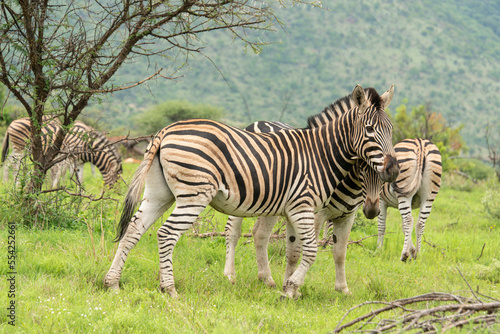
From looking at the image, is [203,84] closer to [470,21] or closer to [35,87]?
[470,21]

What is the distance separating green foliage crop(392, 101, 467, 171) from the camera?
19.9 meters

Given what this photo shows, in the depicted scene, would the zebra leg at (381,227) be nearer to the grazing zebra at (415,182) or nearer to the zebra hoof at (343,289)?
the grazing zebra at (415,182)

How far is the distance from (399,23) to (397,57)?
998cm

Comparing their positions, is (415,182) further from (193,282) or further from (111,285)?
(111,285)

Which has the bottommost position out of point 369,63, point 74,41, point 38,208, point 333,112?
point 38,208

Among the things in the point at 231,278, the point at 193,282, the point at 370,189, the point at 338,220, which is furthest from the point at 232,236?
the point at 370,189

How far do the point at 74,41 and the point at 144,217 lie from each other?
3.16 meters

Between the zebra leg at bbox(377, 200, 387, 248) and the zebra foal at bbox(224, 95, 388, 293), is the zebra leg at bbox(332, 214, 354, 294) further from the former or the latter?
the zebra leg at bbox(377, 200, 387, 248)

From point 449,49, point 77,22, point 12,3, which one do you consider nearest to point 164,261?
point 77,22

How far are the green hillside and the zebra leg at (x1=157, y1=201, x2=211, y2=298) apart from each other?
4755cm

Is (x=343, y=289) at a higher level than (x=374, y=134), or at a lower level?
lower

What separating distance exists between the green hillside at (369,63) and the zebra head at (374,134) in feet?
154

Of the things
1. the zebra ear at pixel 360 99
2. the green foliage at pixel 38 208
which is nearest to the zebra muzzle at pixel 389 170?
the zebra ear at pixel 360 99

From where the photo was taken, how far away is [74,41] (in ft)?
22.0
